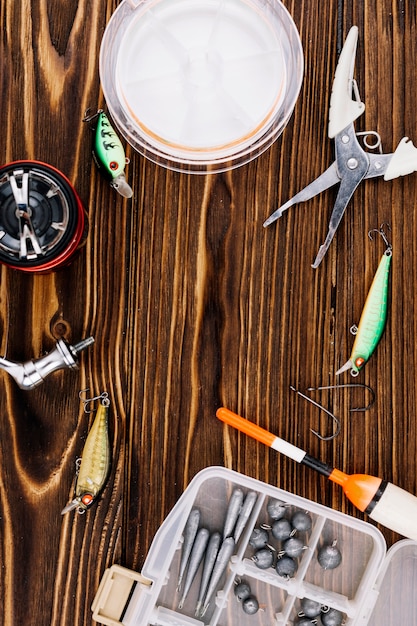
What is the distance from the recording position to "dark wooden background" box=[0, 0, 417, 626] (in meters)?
1.08

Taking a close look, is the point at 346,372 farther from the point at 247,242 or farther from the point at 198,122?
the point at 198,122

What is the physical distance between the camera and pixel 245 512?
107 cm

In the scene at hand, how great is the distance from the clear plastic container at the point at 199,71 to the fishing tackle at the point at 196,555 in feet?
1.92

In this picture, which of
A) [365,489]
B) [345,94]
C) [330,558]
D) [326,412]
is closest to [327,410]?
[326,412]

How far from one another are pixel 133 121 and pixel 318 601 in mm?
786

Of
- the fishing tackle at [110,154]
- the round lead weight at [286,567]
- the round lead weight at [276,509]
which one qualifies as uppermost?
the fishing tackle at [110,154]

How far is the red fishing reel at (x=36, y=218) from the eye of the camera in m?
0.95

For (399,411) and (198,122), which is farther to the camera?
(399,411)

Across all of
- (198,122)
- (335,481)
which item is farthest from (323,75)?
(335,481)

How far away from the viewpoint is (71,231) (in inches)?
37.6

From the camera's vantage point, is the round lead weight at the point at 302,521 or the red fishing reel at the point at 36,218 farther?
the round lead weight at the point at 302,521

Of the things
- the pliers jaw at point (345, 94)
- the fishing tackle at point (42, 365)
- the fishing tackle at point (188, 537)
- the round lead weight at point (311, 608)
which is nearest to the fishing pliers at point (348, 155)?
the pliers jaw at point (345, 94)

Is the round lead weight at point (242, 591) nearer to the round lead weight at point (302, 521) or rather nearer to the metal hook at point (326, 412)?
the round lead weight at point (302, 521)

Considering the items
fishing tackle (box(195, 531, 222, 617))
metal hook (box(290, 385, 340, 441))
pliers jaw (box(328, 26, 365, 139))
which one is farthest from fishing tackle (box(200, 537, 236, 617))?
pliers jaw (box(328, 26, 365, 139))
